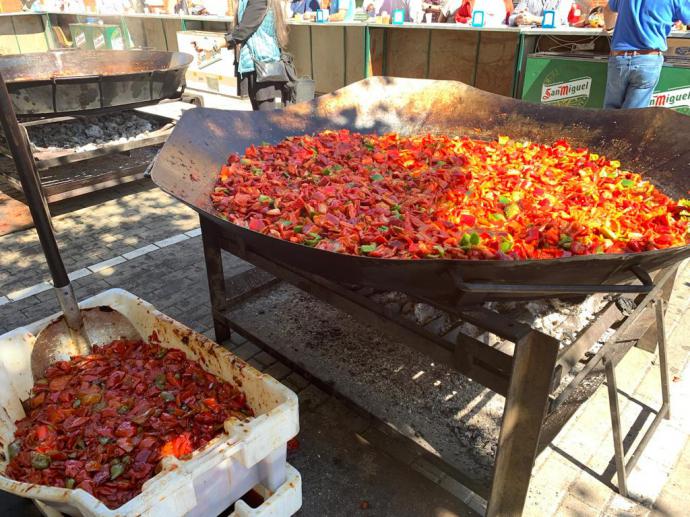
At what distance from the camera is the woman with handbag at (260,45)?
6418 mm

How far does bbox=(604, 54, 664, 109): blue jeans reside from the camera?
5.81 metres

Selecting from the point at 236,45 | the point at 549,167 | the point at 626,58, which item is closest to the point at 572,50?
the point at 626,58

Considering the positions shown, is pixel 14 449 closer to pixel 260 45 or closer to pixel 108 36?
pixel 260 45

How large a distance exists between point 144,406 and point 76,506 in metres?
0.61

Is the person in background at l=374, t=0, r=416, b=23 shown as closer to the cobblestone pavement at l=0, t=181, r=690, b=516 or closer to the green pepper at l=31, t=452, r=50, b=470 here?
the cobblestone pavement at l=0, t=181, r=690, b=516

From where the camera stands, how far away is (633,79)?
19.4 feet

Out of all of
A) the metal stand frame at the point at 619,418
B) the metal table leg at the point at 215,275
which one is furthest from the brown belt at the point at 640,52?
the metal table leg at the point at 215,275

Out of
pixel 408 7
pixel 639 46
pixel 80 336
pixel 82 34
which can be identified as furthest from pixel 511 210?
pixel 82 34

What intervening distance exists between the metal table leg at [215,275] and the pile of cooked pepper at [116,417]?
2.17 feet

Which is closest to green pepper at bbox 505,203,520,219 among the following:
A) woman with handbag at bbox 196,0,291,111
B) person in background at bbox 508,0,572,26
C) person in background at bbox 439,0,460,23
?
woman with handbag at bbox 196,0,291,111

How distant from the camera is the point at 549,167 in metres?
3.29

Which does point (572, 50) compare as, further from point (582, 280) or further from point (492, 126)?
point (582, 280)

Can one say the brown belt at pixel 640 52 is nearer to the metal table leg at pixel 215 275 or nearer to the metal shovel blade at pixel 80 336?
the metal table leg at pixel 215 275

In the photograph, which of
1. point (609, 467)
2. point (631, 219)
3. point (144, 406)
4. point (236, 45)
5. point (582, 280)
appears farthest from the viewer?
point (236, 45)
